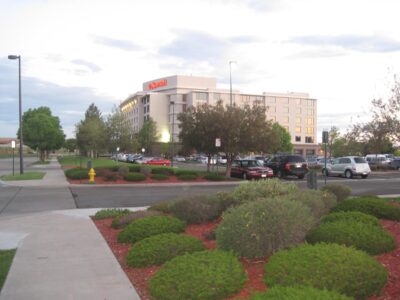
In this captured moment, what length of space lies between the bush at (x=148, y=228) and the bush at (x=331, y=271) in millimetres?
3537

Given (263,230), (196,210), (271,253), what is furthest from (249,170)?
(263,230)

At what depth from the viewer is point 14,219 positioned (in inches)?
510

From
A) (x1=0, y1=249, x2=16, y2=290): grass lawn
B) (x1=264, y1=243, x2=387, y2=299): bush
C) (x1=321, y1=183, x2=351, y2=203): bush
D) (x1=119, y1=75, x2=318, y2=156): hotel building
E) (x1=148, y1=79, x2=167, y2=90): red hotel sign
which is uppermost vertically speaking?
(x1=148, y1=79, x2=167, y2=90): red hotel sign

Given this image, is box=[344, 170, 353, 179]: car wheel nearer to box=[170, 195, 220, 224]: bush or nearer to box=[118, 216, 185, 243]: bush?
box=[170, 195, 220, 224]: bush

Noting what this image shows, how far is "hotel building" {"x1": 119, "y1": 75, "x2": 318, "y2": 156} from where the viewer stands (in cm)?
13250

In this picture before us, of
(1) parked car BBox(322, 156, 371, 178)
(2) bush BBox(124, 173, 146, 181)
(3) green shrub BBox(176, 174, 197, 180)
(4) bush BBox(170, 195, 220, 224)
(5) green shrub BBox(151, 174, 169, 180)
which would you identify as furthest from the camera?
(1) parked car BBox(322, 156, 371, 178)

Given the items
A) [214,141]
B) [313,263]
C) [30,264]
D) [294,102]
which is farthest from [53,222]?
[294,102]

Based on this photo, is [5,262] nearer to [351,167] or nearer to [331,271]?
[331,271]

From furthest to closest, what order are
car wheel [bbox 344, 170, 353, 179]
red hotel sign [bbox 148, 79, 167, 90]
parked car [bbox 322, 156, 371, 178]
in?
1. red hotel sign [bbox 148, 79, 167, 90]
2. car wheel [bbox 344, 170, 353, 179]
3. parked car [bbox 322, 156, 371, 178]

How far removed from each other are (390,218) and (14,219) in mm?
9756

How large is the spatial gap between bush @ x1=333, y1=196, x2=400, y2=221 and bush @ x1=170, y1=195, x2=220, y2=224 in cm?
263

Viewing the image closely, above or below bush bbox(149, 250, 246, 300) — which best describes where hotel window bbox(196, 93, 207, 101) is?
above

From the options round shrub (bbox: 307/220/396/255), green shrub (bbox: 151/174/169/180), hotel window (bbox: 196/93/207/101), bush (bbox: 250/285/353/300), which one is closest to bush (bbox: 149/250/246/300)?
bush (bbox: 250/285/353/300)

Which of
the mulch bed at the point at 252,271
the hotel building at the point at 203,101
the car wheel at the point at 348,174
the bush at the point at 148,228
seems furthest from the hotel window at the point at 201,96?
the mulch bed at the point at 252,271
